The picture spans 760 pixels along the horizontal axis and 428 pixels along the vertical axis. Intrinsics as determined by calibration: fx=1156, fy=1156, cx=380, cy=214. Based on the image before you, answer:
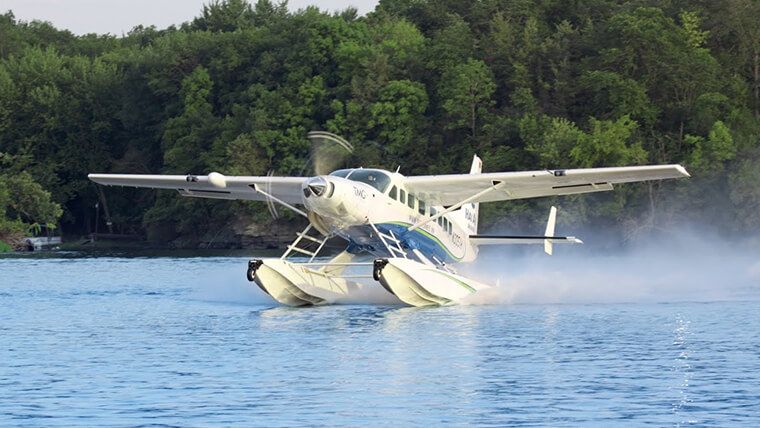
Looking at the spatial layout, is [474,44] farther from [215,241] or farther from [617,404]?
[617,404]

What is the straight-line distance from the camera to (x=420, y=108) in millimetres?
65125

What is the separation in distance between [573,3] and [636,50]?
1314cm

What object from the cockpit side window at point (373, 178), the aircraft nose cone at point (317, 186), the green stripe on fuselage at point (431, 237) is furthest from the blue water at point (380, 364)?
the cockpit side window at point (373, 178)

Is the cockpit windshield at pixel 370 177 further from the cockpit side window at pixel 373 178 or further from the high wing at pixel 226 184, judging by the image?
the high wing at pixel 226 184

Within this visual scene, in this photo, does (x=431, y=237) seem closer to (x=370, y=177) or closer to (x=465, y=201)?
(x=465, y=201)

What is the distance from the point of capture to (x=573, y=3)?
2785 inches

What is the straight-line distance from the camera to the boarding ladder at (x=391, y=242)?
20798 mm

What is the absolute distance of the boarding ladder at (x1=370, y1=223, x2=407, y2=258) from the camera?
68.2 ft

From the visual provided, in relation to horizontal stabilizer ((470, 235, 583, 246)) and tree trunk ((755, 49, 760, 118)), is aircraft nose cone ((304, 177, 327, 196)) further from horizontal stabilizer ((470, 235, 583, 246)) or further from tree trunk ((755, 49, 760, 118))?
tree trunk ((755, 49, 760, 118))

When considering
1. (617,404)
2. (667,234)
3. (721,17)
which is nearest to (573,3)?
(721,17)

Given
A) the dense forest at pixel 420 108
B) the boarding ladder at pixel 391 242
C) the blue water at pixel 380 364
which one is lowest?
the blue water at pixel 380 364

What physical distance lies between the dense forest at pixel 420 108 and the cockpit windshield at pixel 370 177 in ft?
102

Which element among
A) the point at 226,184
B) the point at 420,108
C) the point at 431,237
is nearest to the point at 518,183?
the point at 431,237

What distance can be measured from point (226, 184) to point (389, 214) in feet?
12.9
